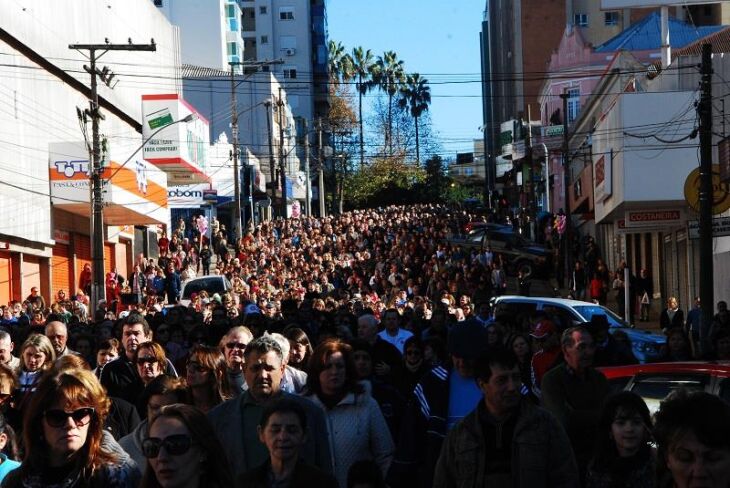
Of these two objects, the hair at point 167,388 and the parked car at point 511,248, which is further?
the parked car at point 511,248

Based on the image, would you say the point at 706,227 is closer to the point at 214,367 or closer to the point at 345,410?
the point at 214,367

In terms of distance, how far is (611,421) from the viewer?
22.5 ft

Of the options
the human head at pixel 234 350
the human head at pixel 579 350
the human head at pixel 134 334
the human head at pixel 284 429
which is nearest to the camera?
the human head at pixel 284 429

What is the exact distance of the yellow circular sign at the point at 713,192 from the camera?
27016 mm

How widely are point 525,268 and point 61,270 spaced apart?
16.6 metres

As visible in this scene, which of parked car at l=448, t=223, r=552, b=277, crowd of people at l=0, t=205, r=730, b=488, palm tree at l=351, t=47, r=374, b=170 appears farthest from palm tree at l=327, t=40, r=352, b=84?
crowd of people at l=0, t=205, r=730, b=488

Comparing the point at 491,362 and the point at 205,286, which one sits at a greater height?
the point at 491,362

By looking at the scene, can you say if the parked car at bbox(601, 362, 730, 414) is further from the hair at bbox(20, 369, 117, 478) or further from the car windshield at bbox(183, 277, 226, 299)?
the car windshield at bbox(183, 277, 226, 299)

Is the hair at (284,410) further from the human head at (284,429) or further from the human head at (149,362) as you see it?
the human head at (149,362)

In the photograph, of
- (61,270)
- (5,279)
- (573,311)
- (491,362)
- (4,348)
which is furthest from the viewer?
(61,270)

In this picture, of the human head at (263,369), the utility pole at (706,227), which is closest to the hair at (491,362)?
the human head at (263,369)

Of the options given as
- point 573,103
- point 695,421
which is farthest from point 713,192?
point 573,103

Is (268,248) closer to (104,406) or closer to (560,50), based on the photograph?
(560,50)

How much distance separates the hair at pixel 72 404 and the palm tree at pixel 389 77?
126 m
